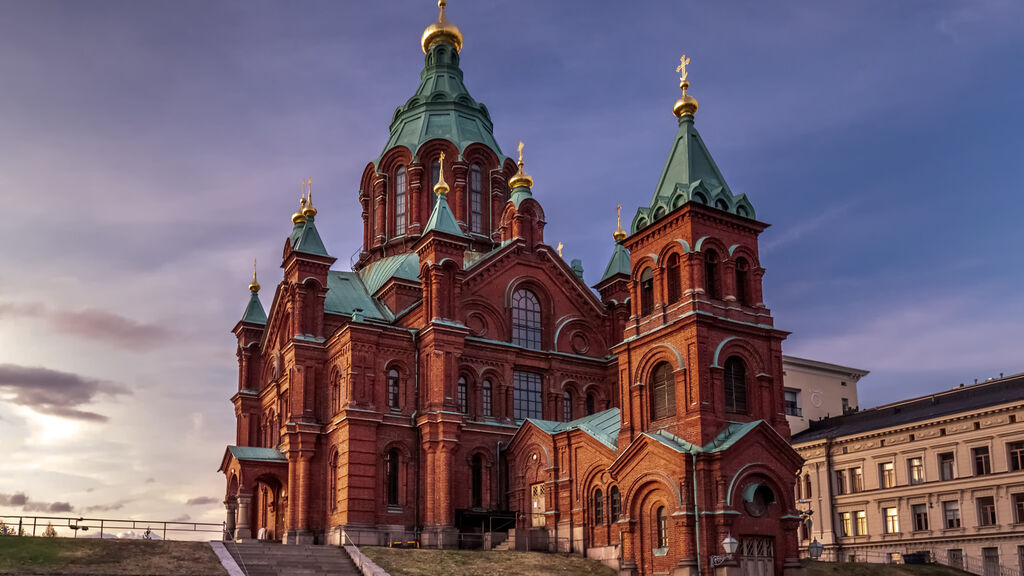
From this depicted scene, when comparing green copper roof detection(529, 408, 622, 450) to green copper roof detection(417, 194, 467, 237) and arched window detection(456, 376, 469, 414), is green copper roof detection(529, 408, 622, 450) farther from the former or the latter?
green copper roof detection(417, 194, 467, 237)

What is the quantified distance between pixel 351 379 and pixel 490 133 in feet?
70.7

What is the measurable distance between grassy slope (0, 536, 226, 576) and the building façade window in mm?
17856

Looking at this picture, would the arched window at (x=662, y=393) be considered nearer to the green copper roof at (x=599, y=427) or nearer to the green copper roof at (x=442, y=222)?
the green copper roof at (x=599, y=427)

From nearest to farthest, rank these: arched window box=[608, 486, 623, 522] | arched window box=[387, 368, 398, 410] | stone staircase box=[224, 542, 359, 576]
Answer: stone staircase box=[224, 542, 359, 576] < arched window box=[608, 486, 623, 522] < arched window box=[387, 368, 398, 410]

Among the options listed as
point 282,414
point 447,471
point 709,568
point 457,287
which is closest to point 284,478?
point 282,414

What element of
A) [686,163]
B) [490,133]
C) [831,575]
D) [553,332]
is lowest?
[831,575]

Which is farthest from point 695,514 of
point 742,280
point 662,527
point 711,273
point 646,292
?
point 742,280

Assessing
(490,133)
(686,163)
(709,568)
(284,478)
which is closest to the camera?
(709,568)

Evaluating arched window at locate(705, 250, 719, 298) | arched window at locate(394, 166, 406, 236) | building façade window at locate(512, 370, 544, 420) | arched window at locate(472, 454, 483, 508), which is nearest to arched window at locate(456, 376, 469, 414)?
arched window at locate(472, 454, 483, 508)

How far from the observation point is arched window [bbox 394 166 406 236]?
57.7m

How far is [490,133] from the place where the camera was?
60.9 m

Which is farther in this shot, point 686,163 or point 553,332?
point 553,332

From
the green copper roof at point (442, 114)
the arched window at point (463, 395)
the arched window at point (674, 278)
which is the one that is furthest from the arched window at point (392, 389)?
the green copper roof at point (442, 114)

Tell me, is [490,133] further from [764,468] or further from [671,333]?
[764,468]
